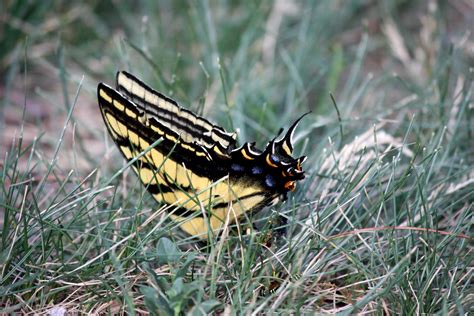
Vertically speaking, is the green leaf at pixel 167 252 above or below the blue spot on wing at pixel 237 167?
below

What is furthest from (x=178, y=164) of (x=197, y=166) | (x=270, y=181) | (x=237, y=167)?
(x=270, y=181)

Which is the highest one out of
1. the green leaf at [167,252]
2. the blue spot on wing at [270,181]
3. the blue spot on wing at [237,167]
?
the blue spot on wing at [237,167]

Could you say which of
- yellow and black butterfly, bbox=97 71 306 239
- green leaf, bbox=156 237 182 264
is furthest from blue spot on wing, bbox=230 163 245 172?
green leaf, bbox=156 237 182 264

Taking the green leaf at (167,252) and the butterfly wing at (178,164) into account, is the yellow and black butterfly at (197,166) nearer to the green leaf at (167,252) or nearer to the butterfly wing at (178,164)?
the butterfly wing at (178,164)

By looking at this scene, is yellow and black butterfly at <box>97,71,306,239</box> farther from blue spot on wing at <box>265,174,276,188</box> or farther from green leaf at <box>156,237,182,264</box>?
green leaf at <box>156,237,182,264</box>

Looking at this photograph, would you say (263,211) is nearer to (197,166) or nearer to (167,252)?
(197,166)

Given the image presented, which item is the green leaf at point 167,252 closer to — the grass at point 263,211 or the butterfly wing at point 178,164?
the grass at point 263,211

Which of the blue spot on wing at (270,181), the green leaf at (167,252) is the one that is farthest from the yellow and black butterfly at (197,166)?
the green leaf at (167,252)

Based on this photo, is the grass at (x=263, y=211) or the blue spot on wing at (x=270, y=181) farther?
the blue spot on wing at (x=270, y=181)
